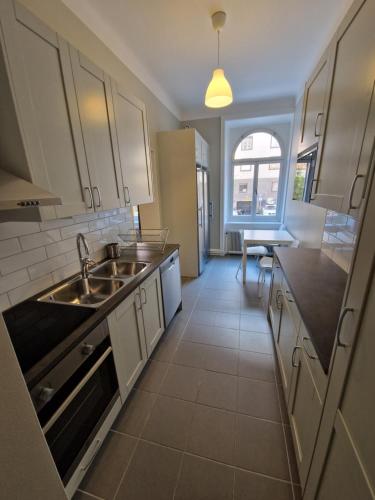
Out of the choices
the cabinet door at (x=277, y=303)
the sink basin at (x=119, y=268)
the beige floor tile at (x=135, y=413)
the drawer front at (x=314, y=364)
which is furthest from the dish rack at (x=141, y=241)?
the drawer front at (x=314, y=364)

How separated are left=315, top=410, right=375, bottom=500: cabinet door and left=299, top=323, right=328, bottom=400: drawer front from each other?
0.15 m

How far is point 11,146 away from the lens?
98cm

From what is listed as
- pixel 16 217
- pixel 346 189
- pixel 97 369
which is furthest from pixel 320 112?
pixel 97 369

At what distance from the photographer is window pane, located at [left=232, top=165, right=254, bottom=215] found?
459cm

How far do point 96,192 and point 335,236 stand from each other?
2.02 meters

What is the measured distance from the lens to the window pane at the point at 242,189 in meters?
4.59

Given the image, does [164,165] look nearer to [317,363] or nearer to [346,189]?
[346,189]

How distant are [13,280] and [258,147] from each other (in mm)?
4671

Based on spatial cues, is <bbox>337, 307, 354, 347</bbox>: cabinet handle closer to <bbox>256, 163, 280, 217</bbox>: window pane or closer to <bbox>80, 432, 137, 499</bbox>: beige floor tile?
<bbox>80, 432, 137, 499</bbox>: beige floor tile

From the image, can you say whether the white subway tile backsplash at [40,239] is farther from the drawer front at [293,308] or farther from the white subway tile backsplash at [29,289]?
the drawer front at [293,308]

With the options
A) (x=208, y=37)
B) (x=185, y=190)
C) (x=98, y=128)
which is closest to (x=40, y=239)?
(x=98, y=128)

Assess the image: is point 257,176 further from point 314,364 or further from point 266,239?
point 314,364

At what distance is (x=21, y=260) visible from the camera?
4.17 ft

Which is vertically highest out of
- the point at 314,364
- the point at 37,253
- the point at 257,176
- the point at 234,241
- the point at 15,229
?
the point at 257,176
